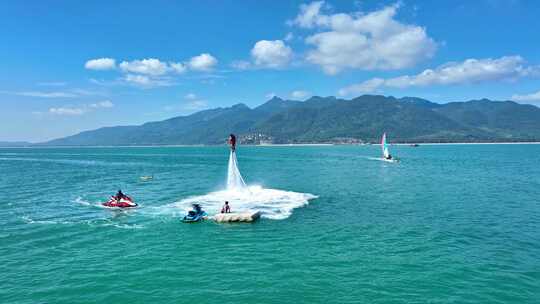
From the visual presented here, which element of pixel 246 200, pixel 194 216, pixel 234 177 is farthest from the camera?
pixel 234 177

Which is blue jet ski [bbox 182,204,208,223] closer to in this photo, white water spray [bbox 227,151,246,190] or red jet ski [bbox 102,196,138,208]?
red jet ski [bbox 102,196,138,208]

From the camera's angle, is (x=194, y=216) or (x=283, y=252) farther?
(x=194, y=216)

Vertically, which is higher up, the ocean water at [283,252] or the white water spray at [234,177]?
the white water spray at [234,177]

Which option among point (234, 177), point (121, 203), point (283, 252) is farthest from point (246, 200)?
point (283, 252)

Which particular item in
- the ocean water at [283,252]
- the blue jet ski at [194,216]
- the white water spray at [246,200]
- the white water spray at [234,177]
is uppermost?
the white water spray at [234,177]

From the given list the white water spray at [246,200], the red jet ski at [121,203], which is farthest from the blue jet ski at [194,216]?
the red jet ski at [121,203]

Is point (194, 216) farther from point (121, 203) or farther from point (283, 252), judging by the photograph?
point (121, 203)

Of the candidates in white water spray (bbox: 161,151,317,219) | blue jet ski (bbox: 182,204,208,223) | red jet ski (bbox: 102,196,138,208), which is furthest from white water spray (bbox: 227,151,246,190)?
red jet ski (bbox: 102,196,138,208)

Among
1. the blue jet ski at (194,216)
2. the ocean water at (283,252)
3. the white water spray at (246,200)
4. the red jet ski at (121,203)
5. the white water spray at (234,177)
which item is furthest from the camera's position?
the white water spray at (234,177)

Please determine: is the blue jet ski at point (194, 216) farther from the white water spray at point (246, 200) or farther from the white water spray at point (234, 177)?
the white water spray at point (234, 177)

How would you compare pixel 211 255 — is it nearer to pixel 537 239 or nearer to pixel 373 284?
pixel 373 284

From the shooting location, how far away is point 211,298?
91.5ft

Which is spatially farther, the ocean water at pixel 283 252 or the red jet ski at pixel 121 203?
the red jet ski at pixel 121 203

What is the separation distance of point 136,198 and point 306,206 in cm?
3607
